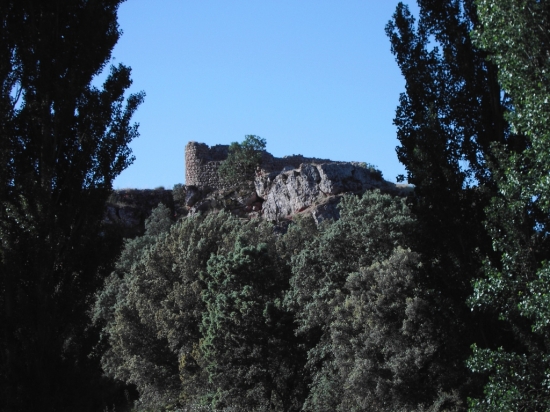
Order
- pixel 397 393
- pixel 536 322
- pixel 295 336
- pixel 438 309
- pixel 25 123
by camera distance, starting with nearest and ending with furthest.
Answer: pixel 536 322
pixel 25 123
pixel 438 309
pixel 397 393
pixel 295 336

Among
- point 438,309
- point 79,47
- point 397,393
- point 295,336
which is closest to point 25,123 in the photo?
point 79,47

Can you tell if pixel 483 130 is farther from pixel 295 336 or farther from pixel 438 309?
pixel 295 336

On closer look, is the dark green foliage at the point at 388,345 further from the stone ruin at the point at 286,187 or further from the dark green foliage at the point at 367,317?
the stone ruin at the point at 286,187

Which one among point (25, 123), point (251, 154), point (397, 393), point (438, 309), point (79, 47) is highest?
point (251, 154)

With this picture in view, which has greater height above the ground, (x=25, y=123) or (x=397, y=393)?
(x=25, y=123)

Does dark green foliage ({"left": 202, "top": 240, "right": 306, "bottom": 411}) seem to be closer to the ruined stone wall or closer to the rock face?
the rock face

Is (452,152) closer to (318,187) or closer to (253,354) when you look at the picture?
(253,354)

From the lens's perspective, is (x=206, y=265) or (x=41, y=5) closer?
(x=41, y=5)

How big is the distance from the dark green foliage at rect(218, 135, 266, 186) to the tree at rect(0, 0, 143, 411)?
44946 mm

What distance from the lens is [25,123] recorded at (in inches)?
517

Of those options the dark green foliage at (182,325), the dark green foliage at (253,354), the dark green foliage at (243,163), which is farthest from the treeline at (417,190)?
the dark green foliage at (243,163)

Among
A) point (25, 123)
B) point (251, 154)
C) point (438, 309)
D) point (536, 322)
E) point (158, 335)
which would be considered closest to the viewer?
point (536, 322)

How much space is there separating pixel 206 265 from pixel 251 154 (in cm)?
2330

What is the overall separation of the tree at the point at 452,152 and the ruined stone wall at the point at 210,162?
144 ft
